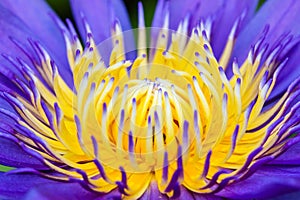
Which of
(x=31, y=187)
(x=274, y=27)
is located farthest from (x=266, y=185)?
(x=274, y=27)

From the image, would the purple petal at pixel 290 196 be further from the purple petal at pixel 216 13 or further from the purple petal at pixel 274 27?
the purple petal at pixel 216 13

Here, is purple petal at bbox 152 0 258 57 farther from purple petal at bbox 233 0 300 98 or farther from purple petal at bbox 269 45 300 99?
purple petal at bbox 269 45 300 99

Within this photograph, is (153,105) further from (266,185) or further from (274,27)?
(274,27)

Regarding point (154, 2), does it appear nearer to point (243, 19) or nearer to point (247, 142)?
point (243, 19)

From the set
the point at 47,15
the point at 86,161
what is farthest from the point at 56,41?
the point at 86,161

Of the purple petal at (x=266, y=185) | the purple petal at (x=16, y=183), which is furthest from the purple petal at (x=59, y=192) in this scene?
the purple petal at (x=266, y=185)
